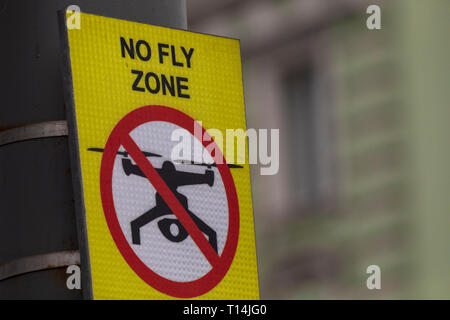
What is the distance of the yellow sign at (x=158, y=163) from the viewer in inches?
201

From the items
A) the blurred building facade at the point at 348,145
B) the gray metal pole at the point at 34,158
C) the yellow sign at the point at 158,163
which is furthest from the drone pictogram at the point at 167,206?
the blurred building facade at the point at 348,145

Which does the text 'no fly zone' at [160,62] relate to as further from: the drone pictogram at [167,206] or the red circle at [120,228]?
the drone pictogram at [167,206]

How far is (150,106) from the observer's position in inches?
209

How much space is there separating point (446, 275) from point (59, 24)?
6.75 metres

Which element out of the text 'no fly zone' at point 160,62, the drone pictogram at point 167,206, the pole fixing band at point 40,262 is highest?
the text 'no fly zone' at point 160,62

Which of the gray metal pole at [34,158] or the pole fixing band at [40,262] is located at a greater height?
the gray metal pole at [34,158]

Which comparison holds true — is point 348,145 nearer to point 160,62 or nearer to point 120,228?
point 160,62

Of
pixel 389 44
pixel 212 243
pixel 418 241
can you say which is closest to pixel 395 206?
pixel 418 241

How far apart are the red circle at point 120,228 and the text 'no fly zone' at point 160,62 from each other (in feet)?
0.20

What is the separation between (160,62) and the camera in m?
5.39

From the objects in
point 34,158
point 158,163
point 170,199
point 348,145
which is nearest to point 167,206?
point 170,199

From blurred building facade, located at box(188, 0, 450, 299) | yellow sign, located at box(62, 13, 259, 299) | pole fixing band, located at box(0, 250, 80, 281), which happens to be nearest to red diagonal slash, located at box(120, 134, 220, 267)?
yellow sign, located at box(62, 13, 259, 299)

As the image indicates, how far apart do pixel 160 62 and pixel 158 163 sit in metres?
0.33
